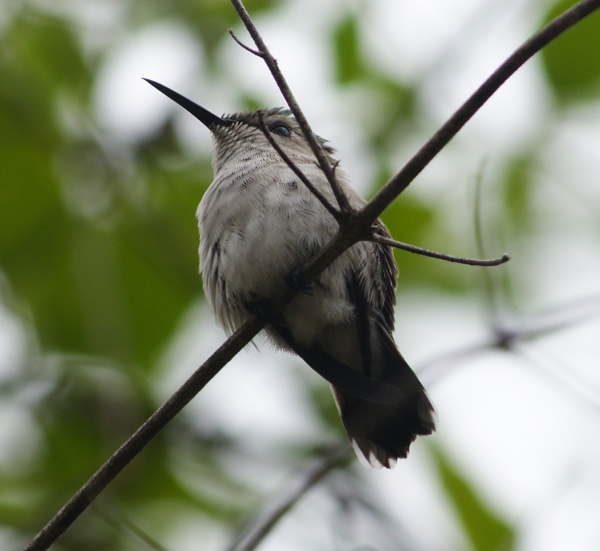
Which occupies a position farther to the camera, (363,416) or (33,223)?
(33,223)

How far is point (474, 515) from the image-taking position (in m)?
4.93

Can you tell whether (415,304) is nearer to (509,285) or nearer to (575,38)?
(509,285)

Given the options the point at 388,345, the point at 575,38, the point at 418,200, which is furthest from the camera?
the point at 418,200

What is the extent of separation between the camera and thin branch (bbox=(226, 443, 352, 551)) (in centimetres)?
393

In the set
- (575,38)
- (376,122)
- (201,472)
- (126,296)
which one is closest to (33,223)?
(126,296)

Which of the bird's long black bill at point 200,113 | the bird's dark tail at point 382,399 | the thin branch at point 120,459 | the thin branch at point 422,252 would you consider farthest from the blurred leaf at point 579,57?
the thin branch at point 120,459

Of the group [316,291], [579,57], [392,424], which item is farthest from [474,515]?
[579,57]

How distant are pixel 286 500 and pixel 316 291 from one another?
933 mm

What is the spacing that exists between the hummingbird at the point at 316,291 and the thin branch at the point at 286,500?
0.33 meters

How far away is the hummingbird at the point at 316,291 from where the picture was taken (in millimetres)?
4141

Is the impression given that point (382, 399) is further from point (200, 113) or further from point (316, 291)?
point (200, 113)

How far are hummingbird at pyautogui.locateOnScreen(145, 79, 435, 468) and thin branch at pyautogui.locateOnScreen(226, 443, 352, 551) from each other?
33 centimetres

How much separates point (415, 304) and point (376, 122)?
4.02 ft

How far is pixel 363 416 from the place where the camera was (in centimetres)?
456
